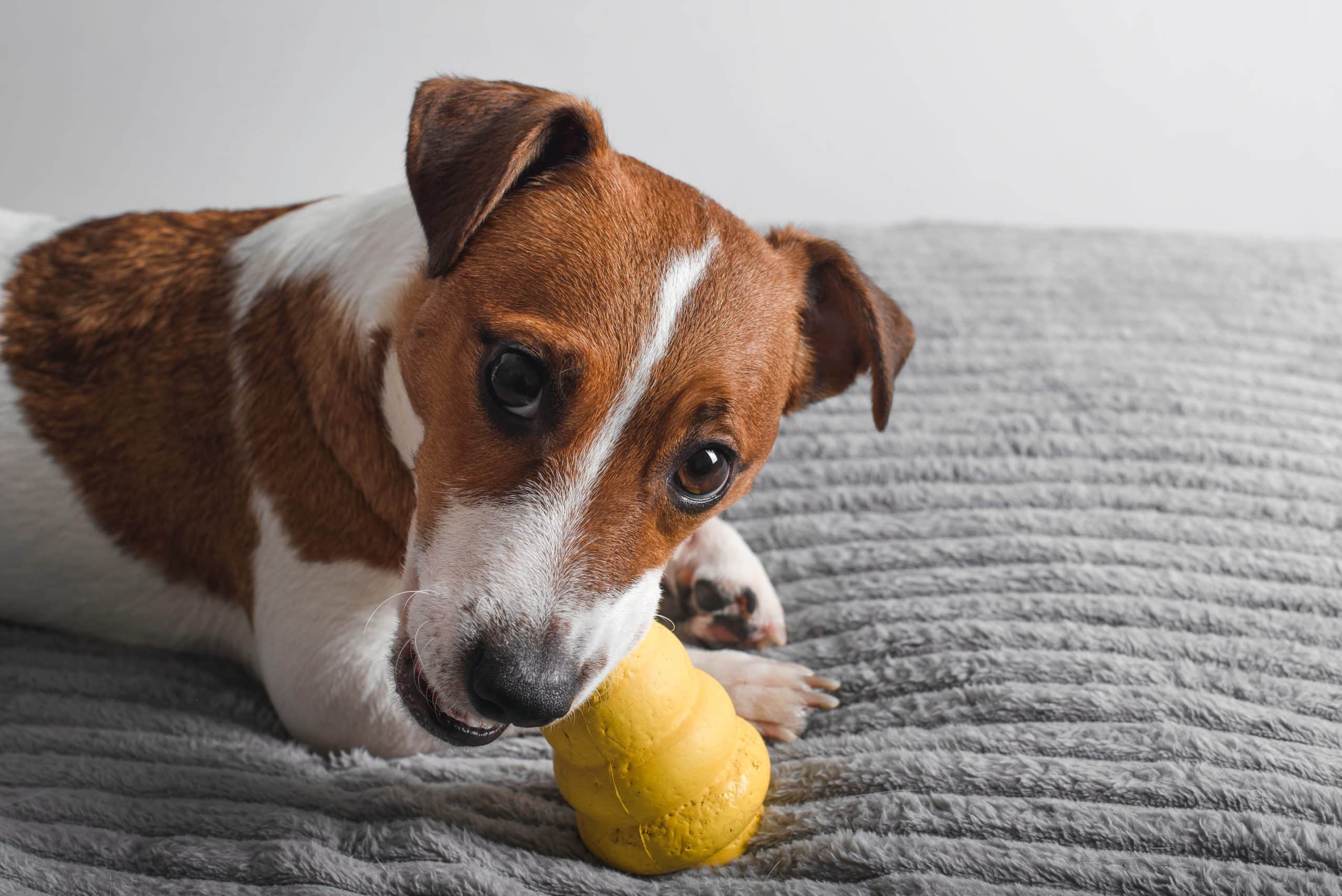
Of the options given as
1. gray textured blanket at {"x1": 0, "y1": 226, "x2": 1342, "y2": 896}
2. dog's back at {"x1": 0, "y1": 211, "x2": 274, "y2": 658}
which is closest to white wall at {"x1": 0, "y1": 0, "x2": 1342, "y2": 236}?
gray textured blanket at {"x1": 0, "y1": 226, "x2": 1342, "y2": 896}

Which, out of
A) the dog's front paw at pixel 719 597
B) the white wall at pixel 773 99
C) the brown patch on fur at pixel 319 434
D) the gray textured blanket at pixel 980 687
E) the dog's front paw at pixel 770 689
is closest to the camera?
the gray textured blanket at pixel 980 687

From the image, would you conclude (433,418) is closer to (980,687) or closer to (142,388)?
(142,388)

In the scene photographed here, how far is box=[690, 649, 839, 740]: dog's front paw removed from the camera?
1.98m

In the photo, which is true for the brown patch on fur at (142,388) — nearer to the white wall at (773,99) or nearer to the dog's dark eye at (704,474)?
the dog's dark eye at (704,474)

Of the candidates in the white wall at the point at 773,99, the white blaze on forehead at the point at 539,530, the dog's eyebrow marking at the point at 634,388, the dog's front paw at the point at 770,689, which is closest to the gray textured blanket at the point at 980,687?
the dog's front paw at the point at 770,689

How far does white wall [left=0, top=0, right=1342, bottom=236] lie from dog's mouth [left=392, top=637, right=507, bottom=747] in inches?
106

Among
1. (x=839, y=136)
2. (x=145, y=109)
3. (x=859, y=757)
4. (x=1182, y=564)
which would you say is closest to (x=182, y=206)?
(x=145, y=109)

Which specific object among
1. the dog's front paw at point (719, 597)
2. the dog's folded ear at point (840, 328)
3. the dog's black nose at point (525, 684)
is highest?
the dog's folded ear at point (840, 328)

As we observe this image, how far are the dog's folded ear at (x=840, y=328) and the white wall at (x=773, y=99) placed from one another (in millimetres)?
2328

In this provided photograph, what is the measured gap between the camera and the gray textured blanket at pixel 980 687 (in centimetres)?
167

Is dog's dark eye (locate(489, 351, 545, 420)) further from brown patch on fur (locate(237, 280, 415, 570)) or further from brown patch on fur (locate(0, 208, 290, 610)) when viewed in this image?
A: brown patch on fur (locate(0, 208, 290, 610))

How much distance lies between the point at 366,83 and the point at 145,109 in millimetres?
743

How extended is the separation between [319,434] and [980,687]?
1.30 m

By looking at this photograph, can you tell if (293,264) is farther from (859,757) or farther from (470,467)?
(859,757)
